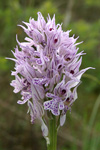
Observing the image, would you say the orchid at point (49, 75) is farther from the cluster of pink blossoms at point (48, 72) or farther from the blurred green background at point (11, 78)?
the blurred green background at point (11, 78)

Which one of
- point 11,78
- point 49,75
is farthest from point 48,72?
point 11,78

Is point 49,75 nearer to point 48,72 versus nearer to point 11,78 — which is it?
point 48,72

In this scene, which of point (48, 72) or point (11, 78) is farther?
point (11, 78)

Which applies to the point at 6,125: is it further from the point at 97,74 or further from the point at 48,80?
the point at 48,80

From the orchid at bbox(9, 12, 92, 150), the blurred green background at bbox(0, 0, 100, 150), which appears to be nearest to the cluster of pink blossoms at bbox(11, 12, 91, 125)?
the orchid at bbox(9, 12, 92, 150)

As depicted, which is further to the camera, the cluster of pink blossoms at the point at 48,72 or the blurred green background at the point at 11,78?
the blurred green background at the point at 11,78

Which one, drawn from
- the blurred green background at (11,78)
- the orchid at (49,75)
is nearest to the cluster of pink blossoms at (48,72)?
the orchid at (49,75)

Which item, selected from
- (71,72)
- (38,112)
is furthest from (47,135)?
(71,72)
